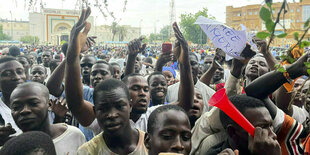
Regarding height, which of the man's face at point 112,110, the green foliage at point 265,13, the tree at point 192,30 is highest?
the tree at point 192,30

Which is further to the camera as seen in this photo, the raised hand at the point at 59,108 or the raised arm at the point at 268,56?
the raised arm at the point at 268,56

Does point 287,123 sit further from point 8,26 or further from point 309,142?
point 8,26


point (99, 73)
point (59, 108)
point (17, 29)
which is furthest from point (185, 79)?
point (17, 29)

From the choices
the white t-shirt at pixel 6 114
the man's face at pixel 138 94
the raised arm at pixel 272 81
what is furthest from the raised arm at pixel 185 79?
the white t-shirt at pixel 6 114

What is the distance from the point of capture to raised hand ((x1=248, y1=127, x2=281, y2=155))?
5.96 ft

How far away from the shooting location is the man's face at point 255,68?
3.38 metres

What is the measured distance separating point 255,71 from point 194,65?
1.70 meters

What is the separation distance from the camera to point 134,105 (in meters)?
3.15

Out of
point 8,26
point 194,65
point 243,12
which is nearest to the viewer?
point 194,65

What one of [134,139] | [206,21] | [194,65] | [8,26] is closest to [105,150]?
[134,139]

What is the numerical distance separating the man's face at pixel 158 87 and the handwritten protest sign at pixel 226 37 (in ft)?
3.38

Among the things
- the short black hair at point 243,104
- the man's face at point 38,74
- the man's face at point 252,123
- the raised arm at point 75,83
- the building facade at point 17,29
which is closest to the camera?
the man's face at point 252,123

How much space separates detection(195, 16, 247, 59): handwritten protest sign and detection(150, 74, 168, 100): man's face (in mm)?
1030

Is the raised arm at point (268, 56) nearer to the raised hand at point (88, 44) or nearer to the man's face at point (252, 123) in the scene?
the man's face at point (252, 123)
